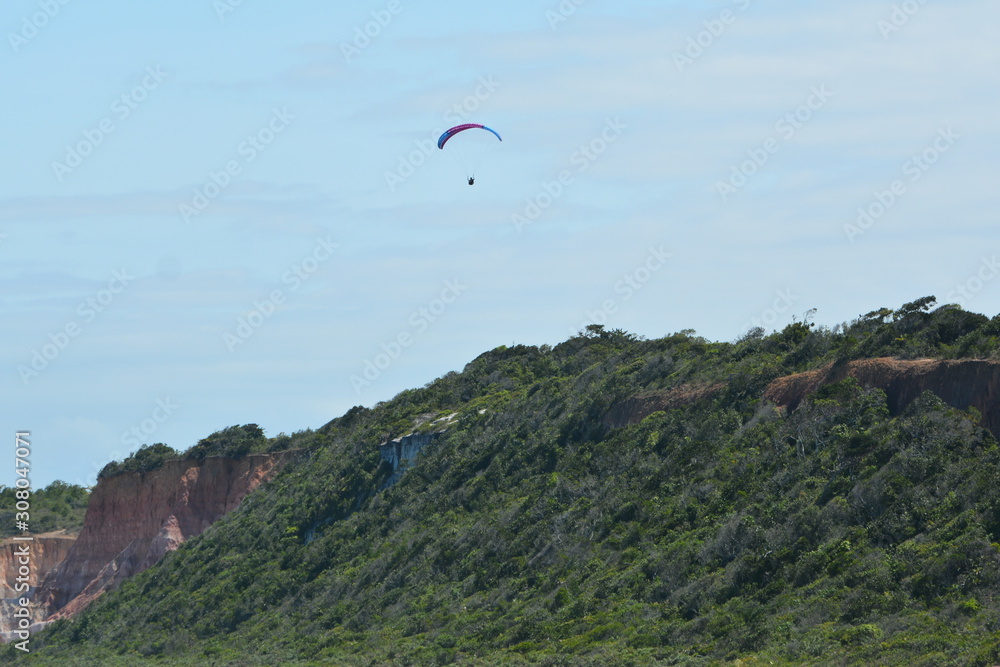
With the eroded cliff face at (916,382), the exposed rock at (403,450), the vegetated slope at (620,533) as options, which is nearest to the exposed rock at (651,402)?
the vegetated slope at (620,533)

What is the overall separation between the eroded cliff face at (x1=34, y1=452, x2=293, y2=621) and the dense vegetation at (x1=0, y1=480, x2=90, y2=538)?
1413 cm

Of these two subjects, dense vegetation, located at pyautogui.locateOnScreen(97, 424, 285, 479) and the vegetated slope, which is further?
dense vegetation, located at pyautogui.locateOnScreen(97, 424, 285, 479)

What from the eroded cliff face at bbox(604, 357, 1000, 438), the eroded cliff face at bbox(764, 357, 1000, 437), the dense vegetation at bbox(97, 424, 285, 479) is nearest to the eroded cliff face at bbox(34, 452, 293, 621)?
the dense vegetation at bbox(97, 424, 285, 479)

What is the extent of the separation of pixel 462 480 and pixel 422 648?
1780 centimetres

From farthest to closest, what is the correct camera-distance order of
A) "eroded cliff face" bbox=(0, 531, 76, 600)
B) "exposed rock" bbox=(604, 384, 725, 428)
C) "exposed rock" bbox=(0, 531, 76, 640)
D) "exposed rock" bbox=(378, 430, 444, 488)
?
"eroded cliff face" bbox=(0, 531, 76, 600)
"exposed rock" bbox=(0, 531, 76, 640)
"exposed rock" bbox=(378, 430, 444, 488)
"exposed rock" bbox=(604, 384, 725, 428)

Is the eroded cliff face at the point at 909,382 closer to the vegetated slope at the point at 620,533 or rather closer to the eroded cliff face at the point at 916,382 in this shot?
the eroded cliff face at the point at 916,382

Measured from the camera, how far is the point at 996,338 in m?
48.0

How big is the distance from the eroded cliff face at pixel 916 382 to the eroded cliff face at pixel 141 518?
156 ft

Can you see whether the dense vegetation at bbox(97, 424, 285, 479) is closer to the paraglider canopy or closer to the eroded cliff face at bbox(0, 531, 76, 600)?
the eroded cliff face at bbox(0, 531, 76, 600)

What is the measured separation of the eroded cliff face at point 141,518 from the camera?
9281cm

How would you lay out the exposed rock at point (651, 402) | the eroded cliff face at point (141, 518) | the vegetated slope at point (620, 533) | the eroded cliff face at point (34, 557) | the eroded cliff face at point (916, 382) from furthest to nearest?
the eroded cliff face at point (34, 557) < the eroded cliff face at point (141, 518) < the exposed rock at point (651, 402) < the eroded cliff face at point (916, 382) < the vegetated slope at point (620, 533)

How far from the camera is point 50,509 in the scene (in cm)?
12112

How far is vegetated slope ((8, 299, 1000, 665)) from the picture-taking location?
41469mm

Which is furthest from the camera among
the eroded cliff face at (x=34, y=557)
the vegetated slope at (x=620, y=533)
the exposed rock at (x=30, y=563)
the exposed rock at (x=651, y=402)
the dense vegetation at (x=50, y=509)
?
the dense vegetation at (x=50, y=509)
